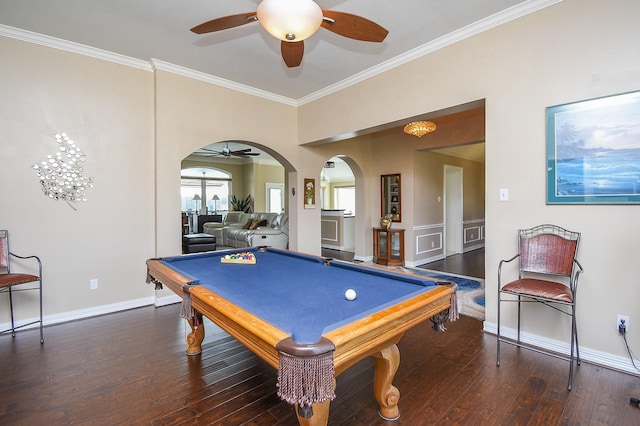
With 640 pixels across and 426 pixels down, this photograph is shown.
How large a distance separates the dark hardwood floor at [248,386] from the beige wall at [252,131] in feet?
1.74

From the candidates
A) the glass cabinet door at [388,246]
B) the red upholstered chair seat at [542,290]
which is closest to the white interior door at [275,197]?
the glass cabinet door at [388,246]

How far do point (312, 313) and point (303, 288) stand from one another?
0.41m

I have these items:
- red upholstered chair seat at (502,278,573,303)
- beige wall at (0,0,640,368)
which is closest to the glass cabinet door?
beige wall at (0,0,640,368)

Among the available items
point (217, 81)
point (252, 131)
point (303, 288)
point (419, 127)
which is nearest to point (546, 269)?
point (303, 288)

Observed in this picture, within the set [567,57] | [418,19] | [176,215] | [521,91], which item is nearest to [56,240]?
[176,215]

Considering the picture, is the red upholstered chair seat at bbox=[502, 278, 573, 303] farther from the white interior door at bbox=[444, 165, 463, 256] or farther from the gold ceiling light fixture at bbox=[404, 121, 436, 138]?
the white interior door at bbox=[444, 165, 463, 256]

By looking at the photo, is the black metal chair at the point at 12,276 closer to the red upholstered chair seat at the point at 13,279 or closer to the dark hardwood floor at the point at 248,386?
the red upholstered chair seat at the point at 13,279

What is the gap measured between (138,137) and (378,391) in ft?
11.9

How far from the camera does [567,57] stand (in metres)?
2.35

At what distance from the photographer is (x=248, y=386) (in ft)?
6.54

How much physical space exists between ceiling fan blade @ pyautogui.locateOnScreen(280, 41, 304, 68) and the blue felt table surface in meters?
1.64

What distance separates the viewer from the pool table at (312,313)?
3.35 feet

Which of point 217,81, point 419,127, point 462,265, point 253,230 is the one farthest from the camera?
point 253,230

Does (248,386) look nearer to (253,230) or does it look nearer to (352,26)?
(352,26)
